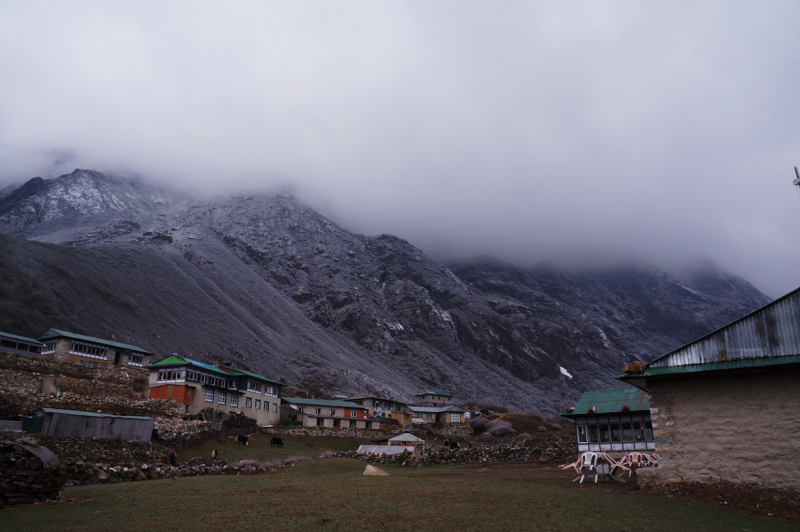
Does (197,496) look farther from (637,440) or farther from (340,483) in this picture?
(637,440)

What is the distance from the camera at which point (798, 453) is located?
1454cm

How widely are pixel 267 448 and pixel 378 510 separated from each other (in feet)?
121

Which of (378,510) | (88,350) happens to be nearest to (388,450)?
(378,510)

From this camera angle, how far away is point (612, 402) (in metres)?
32.2

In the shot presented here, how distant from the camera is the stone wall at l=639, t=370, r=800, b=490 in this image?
14.9m

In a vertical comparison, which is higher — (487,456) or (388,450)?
(487,456)

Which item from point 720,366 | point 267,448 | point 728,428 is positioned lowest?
point 267,448

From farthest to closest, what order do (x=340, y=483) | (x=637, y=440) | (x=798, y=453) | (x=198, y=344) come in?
(x=198, y=344) → (x=637, y=440) → (x=340, y=483) → (x=798, y=453)

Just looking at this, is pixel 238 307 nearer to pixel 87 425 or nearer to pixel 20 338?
pixel 20 338

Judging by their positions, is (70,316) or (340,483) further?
(70,316)

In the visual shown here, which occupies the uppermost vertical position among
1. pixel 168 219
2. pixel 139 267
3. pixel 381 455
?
pixel 168 219

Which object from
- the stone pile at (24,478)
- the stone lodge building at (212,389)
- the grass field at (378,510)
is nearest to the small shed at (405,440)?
the stone lodge building at (212,389)

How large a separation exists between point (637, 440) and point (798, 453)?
17.7 m

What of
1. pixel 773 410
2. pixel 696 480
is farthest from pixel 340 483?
pixel 773 410
